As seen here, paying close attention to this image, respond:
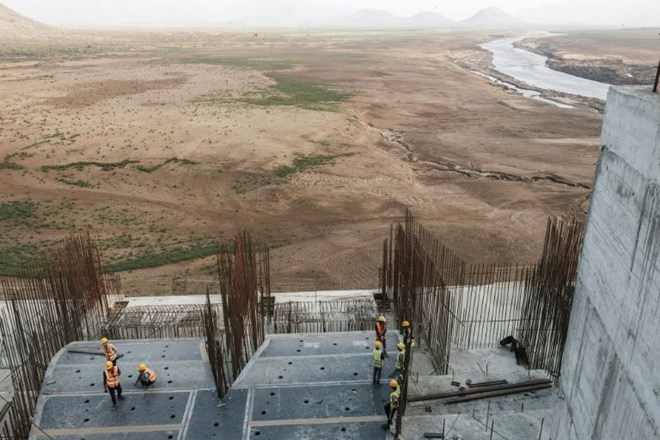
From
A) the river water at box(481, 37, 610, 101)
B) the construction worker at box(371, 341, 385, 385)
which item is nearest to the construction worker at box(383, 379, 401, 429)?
the construction worker at box(371, 341, 385, 385)

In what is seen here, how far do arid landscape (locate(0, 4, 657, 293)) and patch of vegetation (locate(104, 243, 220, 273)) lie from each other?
0.07 m

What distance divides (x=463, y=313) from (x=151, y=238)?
41.5 ft

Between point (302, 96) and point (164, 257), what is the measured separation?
3232 cm

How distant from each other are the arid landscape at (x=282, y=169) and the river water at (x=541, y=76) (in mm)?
10768

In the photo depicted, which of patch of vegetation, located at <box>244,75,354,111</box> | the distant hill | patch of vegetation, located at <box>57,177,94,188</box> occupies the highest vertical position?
the distant hill

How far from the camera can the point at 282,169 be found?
95.9 feet

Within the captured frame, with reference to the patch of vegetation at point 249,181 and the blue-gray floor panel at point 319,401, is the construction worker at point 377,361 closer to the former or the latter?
the blue-gray floor panel at point 319,401

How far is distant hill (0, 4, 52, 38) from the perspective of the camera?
427ft

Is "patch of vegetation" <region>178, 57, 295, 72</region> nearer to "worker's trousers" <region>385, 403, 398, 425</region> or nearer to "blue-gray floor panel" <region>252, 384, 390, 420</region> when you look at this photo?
"blue-gray floor panel" <region>252, 384, 390, 420</region>

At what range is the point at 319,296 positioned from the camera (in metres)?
16.3

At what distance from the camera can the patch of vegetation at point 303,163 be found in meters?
28.9

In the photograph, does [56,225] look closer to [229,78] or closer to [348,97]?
[348,97]

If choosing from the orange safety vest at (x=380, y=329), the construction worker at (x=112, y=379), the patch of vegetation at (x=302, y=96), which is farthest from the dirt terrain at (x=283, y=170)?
the construction worker at (x=112, y=379)

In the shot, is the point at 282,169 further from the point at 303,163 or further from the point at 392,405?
the point at 392,405
